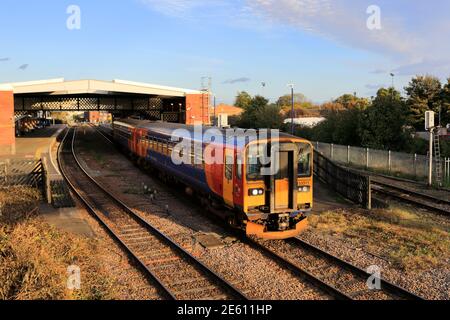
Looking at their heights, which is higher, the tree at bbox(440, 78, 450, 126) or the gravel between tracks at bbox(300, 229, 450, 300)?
the tree at bbox(440, 78, 450, 126)

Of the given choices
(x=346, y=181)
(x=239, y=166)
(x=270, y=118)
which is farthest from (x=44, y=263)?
(x=270, y=118)

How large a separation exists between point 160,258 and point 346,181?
9.17 metres

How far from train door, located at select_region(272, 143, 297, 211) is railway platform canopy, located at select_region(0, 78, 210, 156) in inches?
1017

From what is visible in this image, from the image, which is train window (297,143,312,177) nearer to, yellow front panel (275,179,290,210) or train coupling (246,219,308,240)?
yellow front panel (275,179,290,210)

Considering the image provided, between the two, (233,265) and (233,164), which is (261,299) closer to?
(233,265)

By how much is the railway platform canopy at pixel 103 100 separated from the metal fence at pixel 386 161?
12.6 metres

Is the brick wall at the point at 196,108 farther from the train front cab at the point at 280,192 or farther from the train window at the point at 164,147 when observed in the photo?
the train front cab at the point at 280,192

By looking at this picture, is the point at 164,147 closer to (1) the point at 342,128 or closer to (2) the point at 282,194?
(2) the point at 282,194

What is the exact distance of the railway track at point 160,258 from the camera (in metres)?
8.27

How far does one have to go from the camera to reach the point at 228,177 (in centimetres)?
1116

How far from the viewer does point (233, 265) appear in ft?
31.7

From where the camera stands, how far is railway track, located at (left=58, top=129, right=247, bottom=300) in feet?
27.1

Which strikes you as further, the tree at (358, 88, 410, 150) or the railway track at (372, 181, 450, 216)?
the tree at (358, 88, 410, 150)

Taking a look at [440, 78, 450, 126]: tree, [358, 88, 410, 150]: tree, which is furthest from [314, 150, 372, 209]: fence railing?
[440, 78, 450, 126]: tree
